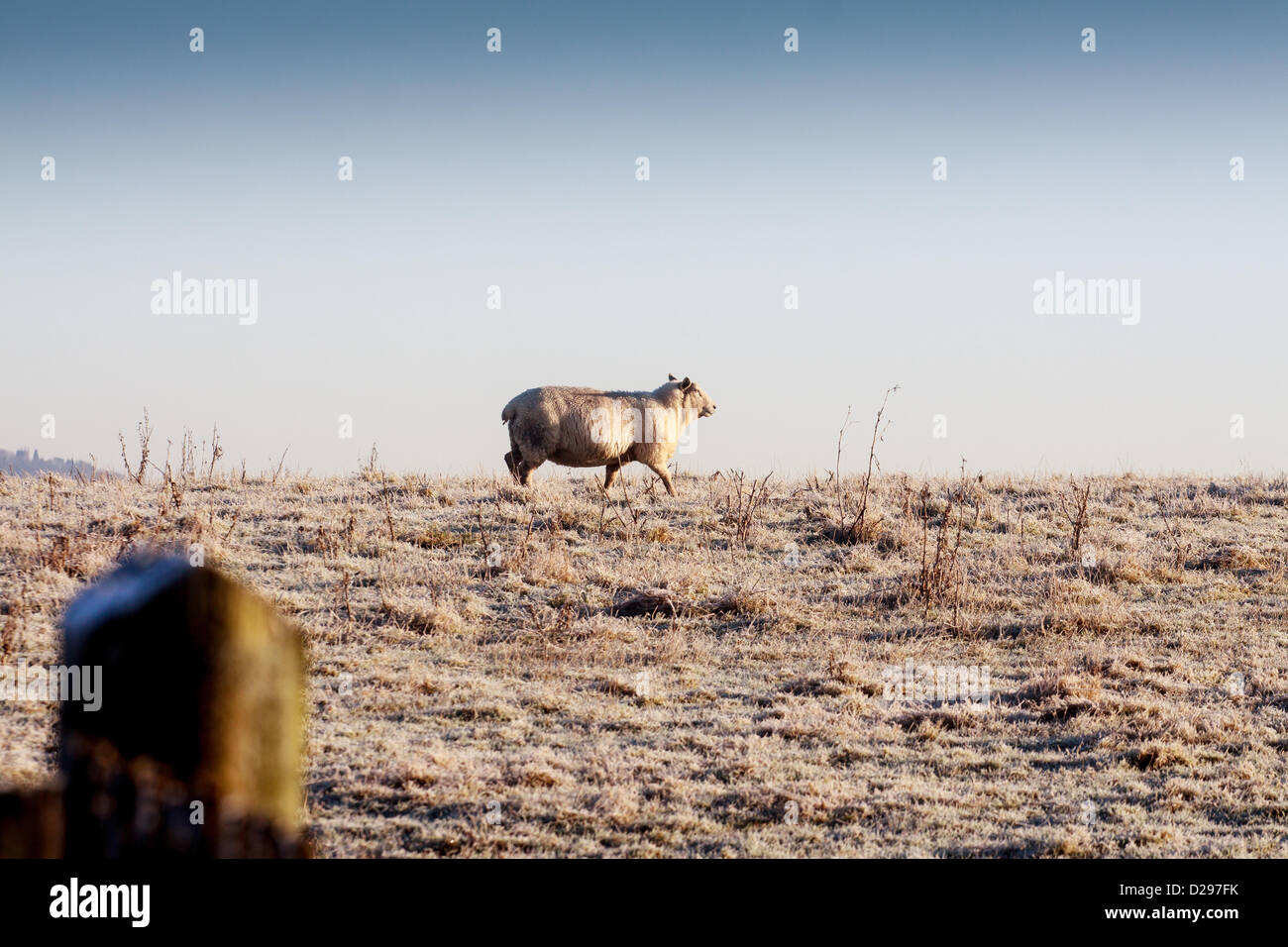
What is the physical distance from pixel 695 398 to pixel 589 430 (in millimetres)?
3365

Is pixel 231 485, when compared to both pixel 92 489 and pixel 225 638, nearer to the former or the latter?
pixel 92 489

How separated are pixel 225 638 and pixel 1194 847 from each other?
24.7ft

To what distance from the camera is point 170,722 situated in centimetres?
137

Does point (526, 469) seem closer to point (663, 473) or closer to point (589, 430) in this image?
point (589, 430)

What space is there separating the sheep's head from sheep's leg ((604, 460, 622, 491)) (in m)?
2.30

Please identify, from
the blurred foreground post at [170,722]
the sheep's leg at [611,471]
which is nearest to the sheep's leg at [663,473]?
the sheep's leg at [611,471]

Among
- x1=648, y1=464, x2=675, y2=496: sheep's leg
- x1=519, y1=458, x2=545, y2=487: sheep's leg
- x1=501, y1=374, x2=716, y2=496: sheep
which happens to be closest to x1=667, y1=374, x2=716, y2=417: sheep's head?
x1=501, y1=374, x2=716, y2=496: sheep

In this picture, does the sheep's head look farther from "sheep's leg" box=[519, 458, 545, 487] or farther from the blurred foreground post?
the blurred foreground post

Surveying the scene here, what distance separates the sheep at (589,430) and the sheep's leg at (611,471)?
19mm

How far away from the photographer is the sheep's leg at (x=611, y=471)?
20.5 m

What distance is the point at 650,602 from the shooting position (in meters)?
13.3

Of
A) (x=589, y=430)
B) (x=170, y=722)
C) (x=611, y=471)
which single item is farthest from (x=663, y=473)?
(x=170, y=722)

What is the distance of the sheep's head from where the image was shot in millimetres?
22109
